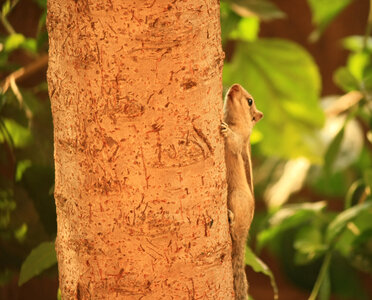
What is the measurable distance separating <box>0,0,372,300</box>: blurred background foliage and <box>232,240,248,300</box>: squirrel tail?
0.14ft

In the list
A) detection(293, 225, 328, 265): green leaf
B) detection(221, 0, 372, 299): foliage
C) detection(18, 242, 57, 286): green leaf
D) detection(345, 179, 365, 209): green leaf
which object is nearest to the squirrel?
detection(18, 242, 57, 286): green leaf

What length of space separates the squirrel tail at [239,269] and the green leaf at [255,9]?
2.06ft

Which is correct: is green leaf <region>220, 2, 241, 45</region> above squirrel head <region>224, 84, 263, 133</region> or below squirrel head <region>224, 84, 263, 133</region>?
above

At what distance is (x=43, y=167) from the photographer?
1.20 m

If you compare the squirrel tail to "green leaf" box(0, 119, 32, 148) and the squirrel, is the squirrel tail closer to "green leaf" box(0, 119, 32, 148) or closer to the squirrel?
the squirrel

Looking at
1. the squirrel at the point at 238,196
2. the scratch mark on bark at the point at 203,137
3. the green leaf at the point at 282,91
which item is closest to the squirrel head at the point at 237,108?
the squirrel at the point at 238,196

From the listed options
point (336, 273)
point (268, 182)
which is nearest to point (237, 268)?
point (268, 182)

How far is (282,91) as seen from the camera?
178 centimetres

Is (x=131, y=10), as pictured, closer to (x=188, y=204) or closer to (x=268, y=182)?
(x=188, y=204)

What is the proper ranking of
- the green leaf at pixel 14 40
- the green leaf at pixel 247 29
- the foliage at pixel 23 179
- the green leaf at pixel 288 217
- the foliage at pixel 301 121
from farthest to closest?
the green leaf at pixel 247 29
the green leaf at pixel 288 217
the foliage at pixel 301 121
the green leaf at pixel 14 40
the foliage at pixel 23 179

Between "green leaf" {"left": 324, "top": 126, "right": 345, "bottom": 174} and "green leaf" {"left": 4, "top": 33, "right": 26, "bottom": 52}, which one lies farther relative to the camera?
"green leaf" {"left": 324, "top": 126, "right": 345, "bottom": 174}

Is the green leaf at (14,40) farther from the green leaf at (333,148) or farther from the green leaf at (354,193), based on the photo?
the green leaf at (354,193)

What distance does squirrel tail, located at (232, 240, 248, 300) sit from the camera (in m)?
0.99

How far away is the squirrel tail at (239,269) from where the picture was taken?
989mm
